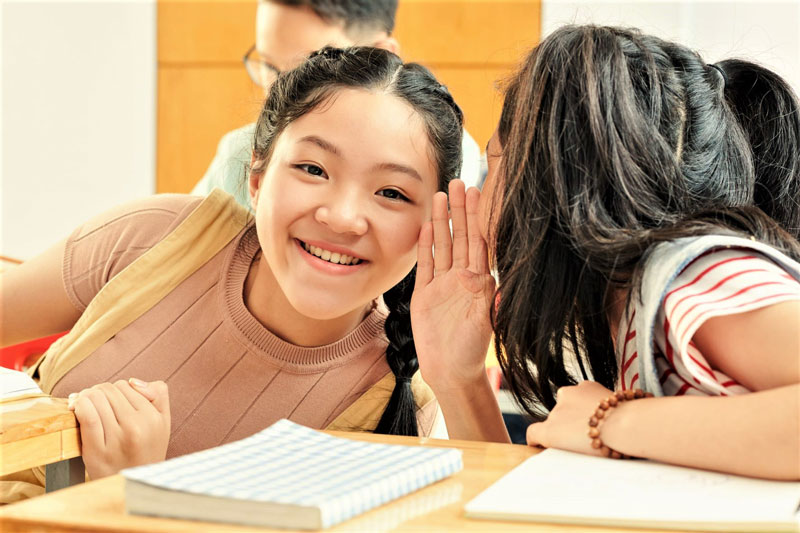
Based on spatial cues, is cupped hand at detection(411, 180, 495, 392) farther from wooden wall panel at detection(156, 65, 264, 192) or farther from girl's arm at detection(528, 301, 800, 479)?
wooden wall panel at detection(156, 65, 264, 192)

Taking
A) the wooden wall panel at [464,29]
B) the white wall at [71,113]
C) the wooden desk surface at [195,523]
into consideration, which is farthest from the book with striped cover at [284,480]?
the white wall at [71,113]

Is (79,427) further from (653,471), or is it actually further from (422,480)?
(653,471)

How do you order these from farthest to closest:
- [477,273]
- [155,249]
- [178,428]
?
[155,249], [178,428], [477,273]

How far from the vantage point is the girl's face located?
1.20 m

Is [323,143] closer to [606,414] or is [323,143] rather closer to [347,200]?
[347,200]

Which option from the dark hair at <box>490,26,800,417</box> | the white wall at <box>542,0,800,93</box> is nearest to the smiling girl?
the dark hair at <box>490,26,800,417</box>

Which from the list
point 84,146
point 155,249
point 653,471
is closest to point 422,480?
point 653,471

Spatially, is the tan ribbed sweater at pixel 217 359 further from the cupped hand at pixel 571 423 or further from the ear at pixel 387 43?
the ear at pixel 387 43

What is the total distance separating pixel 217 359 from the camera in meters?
1.36

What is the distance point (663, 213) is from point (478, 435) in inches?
16.5

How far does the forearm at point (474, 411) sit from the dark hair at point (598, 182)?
4.7 inches

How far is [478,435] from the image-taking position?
46.2 inches

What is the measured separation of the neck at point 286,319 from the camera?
53.3 inches

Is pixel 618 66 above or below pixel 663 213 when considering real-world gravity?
above
